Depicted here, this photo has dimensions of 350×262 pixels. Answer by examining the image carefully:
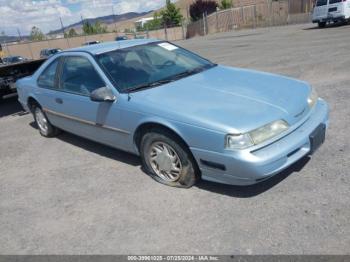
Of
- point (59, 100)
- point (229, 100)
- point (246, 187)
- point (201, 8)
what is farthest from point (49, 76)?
point (201, 8)

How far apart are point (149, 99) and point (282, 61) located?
25.9ft

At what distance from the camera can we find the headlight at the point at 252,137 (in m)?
3.29

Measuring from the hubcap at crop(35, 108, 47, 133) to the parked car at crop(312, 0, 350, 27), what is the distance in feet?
66.8

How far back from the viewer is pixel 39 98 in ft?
19.6

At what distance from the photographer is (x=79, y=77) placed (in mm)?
4957

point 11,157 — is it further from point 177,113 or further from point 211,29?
point 211,29

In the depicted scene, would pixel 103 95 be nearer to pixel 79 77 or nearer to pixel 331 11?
pixel 79 77

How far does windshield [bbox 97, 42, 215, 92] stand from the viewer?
441 cm

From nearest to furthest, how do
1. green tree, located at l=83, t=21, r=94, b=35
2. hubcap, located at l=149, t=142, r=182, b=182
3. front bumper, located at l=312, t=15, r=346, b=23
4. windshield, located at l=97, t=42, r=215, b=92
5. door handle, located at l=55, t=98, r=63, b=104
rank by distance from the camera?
hubcap, located at l=149, t=142, r=182, b=182 → windshield, located at l=97, t=42, r=215, b=92 → door handle, located at l=55, t=98, r=63, b=104 → front bumper, located at l=312, t=15, r=346, b=23 → green tree, located at l=83, t=21, r=94, b=35

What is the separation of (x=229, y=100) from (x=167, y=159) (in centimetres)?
88

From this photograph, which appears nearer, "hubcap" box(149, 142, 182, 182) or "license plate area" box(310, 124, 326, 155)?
"license plate area" box(310, 124, 326, 155)

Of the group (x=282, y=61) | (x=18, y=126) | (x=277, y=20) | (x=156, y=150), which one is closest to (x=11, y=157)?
(x=18, y=126)

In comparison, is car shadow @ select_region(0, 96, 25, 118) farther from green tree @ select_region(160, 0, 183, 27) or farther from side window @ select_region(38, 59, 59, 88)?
green tree @ select_region(160, 0, 183, 27)

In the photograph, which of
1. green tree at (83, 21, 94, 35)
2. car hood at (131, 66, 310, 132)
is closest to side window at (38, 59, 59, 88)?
car hood at (131, 66, 310, 132)
